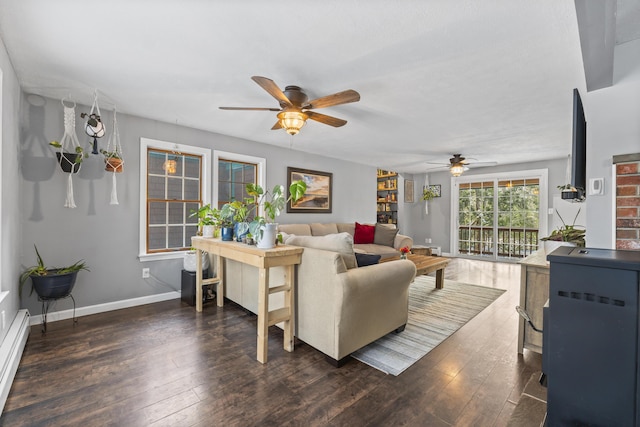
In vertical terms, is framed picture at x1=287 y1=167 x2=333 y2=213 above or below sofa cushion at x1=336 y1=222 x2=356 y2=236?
above

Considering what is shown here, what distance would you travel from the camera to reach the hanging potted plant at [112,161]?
10.2 ft

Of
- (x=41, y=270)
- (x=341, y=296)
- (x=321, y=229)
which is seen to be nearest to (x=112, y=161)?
(x=41, y=270)

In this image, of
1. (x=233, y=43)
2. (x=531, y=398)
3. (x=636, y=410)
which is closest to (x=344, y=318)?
(x=531, y=398)

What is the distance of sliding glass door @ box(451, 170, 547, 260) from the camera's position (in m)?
6.30

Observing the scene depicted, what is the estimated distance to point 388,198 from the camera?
26.5 feet

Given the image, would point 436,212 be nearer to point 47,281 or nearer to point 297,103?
point 297,103

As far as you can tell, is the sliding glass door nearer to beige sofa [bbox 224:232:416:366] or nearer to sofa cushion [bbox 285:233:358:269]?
beige sofa [bbox 224:232:416:366]

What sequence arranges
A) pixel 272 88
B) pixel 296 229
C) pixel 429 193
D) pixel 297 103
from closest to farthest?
pixel 272 88, pixel 297 103, pixel 296 229, pixel 429 193

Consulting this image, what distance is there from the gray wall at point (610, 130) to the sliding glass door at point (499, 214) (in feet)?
16.5

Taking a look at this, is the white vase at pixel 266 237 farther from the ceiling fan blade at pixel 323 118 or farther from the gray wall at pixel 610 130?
the gray wall at pixel 610 130

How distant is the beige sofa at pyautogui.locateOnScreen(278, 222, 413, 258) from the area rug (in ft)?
3.00

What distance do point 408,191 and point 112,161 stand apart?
696cm

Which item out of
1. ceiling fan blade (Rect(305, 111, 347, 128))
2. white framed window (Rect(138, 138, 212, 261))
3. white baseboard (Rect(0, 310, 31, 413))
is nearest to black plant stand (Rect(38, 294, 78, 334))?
white baseboard (Rect(0, 310, 31, 413))

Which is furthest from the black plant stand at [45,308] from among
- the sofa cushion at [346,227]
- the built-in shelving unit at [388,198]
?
the built-in shelving unit at [388,198]
